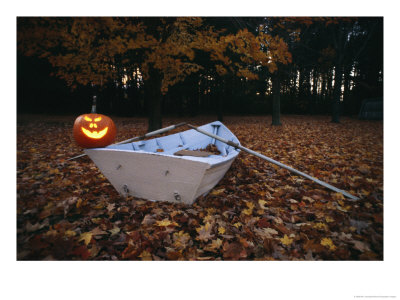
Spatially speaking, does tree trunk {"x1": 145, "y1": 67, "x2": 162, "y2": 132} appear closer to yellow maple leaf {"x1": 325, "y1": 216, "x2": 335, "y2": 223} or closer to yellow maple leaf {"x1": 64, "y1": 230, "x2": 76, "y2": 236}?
yellow maple leaf {"x1": 64, "y1": 230, "x2": 76, "y2": 236}

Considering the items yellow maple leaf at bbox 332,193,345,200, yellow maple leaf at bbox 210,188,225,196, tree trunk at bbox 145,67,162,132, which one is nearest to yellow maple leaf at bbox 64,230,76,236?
yellow maple leaf at bbox 210,188,225,196

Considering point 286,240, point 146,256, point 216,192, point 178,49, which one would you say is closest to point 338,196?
point 286,240

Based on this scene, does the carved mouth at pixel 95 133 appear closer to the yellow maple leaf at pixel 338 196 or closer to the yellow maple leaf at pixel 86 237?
the yellow maple leaf at pixel 86 237

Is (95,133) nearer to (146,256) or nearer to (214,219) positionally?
(146,256)

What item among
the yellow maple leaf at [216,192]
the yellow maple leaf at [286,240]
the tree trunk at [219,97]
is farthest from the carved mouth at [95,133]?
the tree trunk at [219,97]

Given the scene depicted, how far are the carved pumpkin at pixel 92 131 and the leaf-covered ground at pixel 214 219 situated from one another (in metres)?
0.76

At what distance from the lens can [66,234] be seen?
188cm

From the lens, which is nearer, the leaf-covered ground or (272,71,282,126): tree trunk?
the leaf-covered ground

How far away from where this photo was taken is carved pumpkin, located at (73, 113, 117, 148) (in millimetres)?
2328

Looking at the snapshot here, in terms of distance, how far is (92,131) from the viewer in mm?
2377

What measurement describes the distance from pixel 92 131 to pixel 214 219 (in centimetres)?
172

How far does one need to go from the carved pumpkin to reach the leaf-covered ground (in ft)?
2.49

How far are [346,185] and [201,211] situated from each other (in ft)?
7.63

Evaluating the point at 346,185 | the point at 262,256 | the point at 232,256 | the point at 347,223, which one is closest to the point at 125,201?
the point at 232,256
